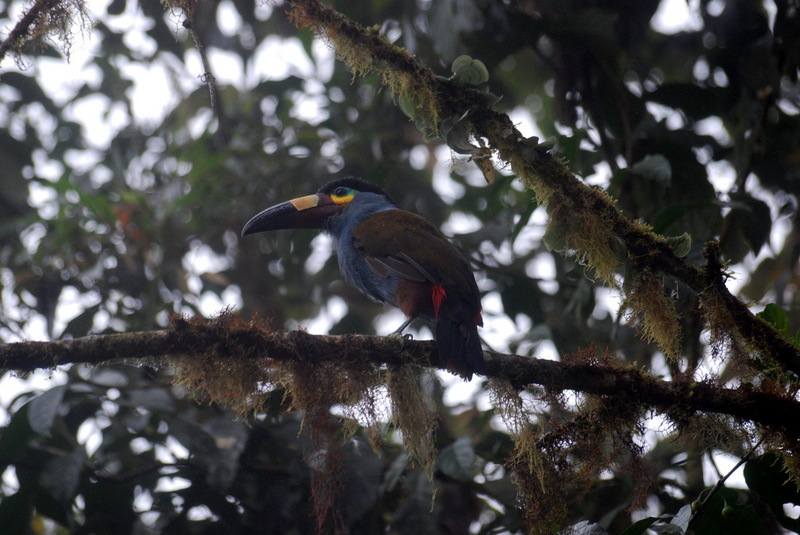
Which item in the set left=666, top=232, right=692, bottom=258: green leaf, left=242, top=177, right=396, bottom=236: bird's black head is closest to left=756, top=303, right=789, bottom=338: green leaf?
left=666, top=232, right=692, bottom=258: green leaf

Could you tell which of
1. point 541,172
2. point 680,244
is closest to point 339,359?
point 541,172

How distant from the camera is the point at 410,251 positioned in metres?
3.12

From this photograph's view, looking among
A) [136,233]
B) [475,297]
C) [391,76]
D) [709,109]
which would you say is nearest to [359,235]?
[475,297]

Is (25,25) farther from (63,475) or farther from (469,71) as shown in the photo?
(63,475)

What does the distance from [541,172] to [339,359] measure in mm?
837

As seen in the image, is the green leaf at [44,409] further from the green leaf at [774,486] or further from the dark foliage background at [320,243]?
the green leaf at [774,486]

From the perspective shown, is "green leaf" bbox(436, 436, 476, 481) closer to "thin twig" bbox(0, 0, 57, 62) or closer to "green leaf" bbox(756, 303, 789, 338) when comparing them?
"green leaf" bbox(756, 303, 789, 338)

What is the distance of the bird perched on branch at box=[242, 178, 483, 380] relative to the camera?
268cm

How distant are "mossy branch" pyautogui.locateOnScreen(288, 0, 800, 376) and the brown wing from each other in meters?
0.72

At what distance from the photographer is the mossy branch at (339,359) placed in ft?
7.05

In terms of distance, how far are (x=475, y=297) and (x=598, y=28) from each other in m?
1.46

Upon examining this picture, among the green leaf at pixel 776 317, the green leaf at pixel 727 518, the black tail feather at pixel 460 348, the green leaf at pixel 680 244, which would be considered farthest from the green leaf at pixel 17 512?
the green leaf at pixel 776 317

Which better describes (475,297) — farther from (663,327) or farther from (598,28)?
(598,28)

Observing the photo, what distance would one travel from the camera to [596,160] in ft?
12.5
